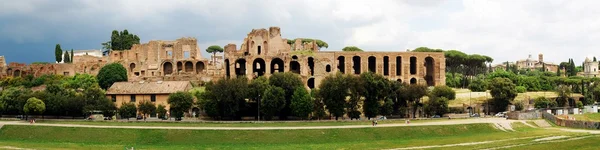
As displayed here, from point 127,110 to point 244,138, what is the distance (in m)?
22.2

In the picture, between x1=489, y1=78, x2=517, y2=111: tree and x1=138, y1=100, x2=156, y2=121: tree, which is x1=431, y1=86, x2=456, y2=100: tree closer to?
x1=489, y1=78, x2=517, y2=111: tree

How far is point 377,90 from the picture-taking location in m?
61.6

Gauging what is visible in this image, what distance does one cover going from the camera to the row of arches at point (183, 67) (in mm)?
89875

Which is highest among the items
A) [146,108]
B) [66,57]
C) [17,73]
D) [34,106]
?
[66,57]

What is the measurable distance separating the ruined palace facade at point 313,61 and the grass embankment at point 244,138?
37.0 m

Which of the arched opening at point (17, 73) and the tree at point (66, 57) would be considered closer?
the arched opening at point (17, 73)

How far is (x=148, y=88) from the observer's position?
6944 centimetres

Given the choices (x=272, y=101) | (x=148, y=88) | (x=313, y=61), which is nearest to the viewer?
(x=272, y=101)

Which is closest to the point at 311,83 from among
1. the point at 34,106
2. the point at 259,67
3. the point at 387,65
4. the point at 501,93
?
the point at 259,67

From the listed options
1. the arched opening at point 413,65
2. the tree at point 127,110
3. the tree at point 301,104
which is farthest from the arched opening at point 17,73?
the arched opening at point 413,65

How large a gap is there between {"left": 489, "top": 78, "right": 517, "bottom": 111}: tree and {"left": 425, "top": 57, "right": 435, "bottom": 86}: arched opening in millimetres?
21415

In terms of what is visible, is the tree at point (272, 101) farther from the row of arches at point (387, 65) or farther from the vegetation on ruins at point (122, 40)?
the vegetation on ruins at point (122, 40)

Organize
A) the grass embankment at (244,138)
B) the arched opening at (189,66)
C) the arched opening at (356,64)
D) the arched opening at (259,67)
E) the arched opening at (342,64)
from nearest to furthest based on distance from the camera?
the grass embankment at (244,138), the arched opening at (259,67), the arched opening at (342,64), the arched opening at (189,66), the arched opening at (356,64)

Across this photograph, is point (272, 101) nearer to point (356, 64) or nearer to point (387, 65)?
point (356, 64)
